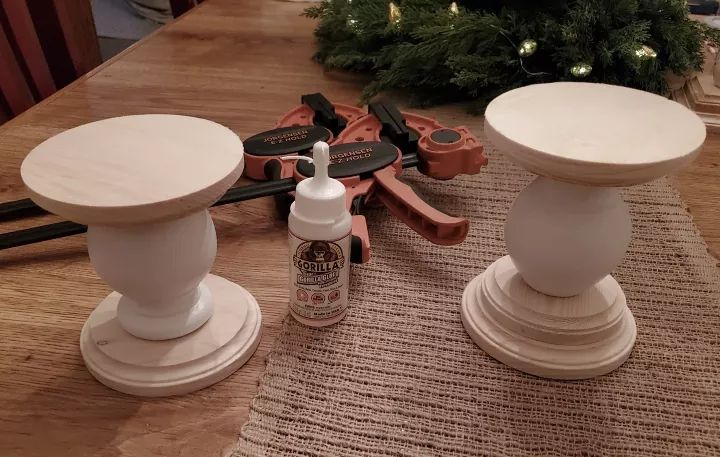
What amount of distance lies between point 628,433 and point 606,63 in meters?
0.59

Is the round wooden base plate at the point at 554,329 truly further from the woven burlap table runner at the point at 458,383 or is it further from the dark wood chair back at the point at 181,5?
the dark wood chair back at the point at 181,5

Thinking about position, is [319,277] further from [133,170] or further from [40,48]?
[40,48]

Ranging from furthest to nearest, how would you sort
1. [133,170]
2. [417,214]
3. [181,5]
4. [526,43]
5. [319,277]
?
[181,5], [526,43], [417,214], [319,277], [133,170]

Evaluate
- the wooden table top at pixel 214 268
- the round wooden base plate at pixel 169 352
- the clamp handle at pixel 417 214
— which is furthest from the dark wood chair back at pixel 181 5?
the round wooden base plate at pixel 169 352

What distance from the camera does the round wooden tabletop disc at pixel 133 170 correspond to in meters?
0.38

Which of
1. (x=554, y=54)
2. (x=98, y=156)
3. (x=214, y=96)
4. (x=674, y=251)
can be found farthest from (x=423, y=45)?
(x=98, y=156)

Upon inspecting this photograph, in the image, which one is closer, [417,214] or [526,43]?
[417,214]

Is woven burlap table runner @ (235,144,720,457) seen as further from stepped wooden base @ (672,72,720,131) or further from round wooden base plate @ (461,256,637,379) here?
stepped wooden base @ (672,72,720,131)

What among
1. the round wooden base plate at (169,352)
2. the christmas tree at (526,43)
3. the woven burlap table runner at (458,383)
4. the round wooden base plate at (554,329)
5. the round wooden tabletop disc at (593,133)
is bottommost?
the woven burlap table runner at (458,383)

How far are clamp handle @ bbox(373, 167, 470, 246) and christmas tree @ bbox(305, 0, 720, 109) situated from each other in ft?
0.96

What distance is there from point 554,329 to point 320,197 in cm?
23

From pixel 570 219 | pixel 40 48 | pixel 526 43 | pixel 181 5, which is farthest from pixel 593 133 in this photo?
pixel 181 5

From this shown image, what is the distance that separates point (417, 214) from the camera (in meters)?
0.63

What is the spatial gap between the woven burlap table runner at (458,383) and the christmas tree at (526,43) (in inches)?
13.8
